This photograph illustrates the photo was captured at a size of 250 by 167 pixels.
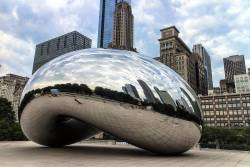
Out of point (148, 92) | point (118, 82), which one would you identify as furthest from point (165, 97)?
point (118, 82)

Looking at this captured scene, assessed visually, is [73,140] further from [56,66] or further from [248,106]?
[248,106]

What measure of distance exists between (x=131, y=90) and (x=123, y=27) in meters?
180

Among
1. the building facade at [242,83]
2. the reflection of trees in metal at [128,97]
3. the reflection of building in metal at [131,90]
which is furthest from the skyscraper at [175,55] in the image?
the reflection of building in metal at [131,90]

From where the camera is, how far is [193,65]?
545 ft

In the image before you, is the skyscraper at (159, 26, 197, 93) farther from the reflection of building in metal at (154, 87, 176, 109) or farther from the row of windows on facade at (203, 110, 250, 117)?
the reflection of building in metal at (154, 87, 176, 109)

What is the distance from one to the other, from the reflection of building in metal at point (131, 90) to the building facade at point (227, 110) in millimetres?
113543

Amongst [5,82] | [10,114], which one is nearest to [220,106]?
[10,114]

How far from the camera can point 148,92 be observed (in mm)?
11758

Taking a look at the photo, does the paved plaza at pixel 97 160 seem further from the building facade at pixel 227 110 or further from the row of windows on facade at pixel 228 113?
the building facade at pixel 227 110

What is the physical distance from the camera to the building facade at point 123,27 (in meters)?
184

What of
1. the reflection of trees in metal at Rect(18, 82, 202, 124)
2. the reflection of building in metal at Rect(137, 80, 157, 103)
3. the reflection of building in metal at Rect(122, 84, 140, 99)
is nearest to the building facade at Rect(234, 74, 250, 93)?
the reflection of trees in metal at Rect(18, 82, 202, 124)

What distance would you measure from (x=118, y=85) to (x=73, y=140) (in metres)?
7.05

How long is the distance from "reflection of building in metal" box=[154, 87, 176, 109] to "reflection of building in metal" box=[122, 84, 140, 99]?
95 centimetres

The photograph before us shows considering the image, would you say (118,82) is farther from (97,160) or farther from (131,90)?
(97,160)
